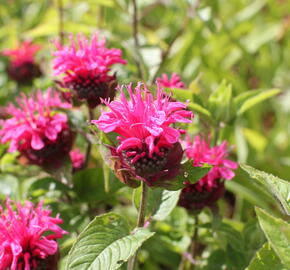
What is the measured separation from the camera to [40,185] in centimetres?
142

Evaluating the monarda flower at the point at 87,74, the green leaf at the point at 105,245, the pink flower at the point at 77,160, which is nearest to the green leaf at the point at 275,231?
the green leaf at the point at 105,245

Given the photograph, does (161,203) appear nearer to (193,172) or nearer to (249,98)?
(193,172)

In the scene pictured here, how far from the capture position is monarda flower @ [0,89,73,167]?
125 cm

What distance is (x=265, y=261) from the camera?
0.93 meters

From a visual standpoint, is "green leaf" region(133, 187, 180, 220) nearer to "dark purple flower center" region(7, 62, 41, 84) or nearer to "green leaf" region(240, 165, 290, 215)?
"green leaf" region(240, 165, 290, 215)

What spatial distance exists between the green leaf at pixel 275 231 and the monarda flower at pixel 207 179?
393 millimetres

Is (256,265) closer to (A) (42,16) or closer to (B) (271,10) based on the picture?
(A) (42,16)

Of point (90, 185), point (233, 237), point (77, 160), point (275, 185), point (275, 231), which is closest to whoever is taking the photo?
point (275, 231)

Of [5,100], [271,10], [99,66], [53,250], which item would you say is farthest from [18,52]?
[271,10]

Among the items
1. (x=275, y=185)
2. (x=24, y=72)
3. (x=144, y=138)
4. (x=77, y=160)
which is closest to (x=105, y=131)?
(x=144, y=138)

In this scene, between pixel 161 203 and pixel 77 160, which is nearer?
pixel 161 203

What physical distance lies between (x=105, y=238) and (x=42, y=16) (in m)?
1.75

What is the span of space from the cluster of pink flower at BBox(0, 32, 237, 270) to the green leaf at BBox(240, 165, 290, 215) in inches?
5.1

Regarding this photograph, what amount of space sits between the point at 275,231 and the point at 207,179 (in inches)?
16.6
